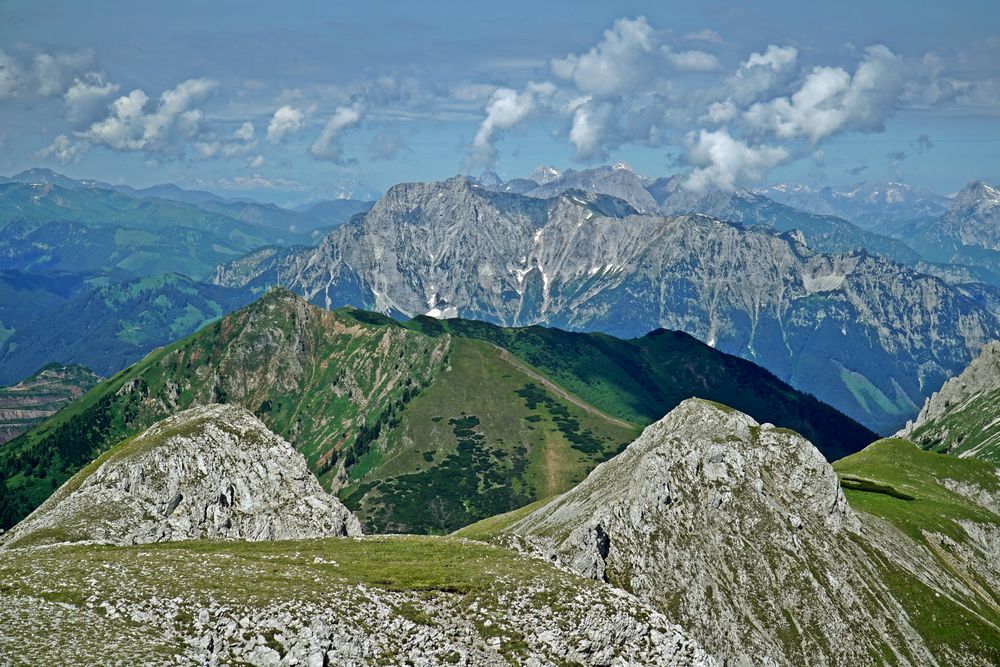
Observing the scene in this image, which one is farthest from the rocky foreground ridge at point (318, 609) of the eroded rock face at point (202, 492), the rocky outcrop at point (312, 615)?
the eroded rock face at point (202, 492)

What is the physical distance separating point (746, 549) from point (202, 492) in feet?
296

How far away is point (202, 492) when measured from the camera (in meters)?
138

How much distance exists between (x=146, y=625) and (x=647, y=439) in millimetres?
127953

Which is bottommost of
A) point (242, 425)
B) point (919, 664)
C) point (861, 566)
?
point (919, 664)

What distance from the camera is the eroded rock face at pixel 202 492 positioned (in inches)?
5044

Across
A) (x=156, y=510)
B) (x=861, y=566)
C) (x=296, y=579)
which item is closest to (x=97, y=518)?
(x=156, y=510)

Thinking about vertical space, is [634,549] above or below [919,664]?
above

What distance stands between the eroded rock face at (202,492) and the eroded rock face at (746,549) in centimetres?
3973

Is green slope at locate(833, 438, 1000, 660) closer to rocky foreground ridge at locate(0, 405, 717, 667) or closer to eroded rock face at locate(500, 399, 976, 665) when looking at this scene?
eroded rock face at locate(500, 399, 976, 665)

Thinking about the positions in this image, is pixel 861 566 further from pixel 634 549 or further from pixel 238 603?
pixel 238 603

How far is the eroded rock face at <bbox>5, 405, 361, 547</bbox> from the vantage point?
12812cm

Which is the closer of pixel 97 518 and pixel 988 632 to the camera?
pixel 97 518

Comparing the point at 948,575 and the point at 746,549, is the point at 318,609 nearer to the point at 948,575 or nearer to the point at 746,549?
the point at 746,549

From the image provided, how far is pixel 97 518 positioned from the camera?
124 metres
